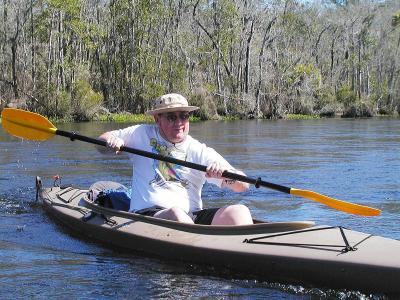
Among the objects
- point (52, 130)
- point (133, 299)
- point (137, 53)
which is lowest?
point (133, 299)

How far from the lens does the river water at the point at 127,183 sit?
15.6 feet

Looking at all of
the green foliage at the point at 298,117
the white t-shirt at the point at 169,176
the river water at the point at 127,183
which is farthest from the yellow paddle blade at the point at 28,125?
the green foliage at the point at 298,117

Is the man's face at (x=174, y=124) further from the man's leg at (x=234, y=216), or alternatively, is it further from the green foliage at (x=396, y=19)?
the green foliage at (x=396, y=19)

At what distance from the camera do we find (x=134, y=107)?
121 feet

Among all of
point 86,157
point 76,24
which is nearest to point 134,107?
point 76,24

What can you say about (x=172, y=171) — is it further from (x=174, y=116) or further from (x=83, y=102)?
(x=83, y=102)

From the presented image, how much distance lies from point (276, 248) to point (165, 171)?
52.1 inches

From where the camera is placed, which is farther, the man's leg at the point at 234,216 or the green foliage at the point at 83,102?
the green foliage at the point at 83,102

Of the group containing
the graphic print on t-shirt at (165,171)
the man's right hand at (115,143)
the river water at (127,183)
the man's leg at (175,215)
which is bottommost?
the river water at (127,183)

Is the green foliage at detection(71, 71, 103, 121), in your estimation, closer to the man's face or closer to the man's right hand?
the man's right hand

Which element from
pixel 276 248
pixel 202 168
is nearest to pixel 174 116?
pixel 202 168

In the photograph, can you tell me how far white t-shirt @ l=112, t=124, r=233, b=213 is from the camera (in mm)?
5484

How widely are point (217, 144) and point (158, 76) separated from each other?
19905mm

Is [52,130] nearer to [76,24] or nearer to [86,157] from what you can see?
[86,157]
